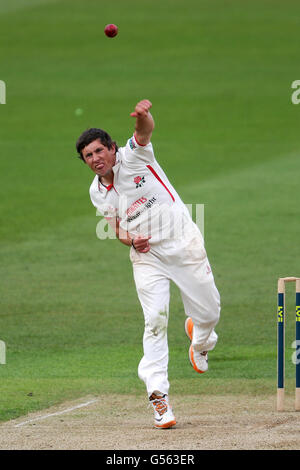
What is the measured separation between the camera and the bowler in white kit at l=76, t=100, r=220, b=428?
681cm

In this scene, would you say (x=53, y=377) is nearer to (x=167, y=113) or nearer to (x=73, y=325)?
(x=73, y=325)

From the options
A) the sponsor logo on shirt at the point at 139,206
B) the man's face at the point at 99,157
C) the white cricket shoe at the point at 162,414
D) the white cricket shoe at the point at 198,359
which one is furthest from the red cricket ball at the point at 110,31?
the white cricket shoe at the point at 162,414

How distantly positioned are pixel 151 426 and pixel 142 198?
62.4 inches

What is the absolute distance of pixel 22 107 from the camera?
26.0m

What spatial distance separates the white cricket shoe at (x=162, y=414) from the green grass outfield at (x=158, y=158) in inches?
49.5

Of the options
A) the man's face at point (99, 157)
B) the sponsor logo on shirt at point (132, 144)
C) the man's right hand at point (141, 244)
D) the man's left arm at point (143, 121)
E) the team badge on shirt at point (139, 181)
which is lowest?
the man's right hand at point (141, 244)

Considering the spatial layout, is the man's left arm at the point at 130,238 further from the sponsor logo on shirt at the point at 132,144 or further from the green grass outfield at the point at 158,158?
the green grass outfield at the point at 158,158

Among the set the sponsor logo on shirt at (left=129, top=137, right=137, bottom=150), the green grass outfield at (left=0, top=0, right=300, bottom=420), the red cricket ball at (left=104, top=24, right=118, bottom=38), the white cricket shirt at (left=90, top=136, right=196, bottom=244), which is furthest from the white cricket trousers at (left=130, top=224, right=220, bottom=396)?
the red cricket ball at (left=104, top=24, right=118, bottom=38)

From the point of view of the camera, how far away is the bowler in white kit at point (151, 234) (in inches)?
268

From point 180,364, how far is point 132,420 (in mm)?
2313

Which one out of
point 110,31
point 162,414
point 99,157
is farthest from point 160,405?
point 110,31

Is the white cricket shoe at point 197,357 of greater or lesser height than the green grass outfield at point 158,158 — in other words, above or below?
below

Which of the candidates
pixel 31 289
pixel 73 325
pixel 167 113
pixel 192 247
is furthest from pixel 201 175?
pixel 192 247

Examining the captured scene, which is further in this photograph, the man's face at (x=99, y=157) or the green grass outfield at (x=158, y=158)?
the green grass outfield at (x=158, y=158)
